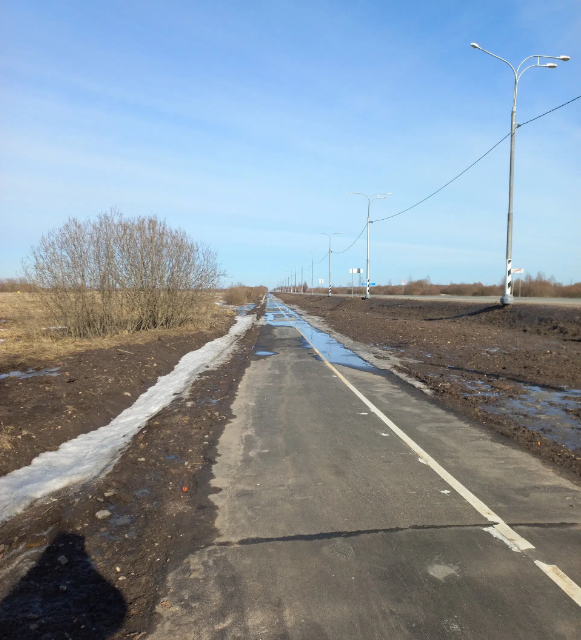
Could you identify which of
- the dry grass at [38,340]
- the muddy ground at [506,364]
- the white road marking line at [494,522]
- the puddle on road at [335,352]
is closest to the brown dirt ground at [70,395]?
the dry grass at [38,340]

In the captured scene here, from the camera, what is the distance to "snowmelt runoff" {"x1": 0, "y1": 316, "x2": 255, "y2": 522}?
5.07m

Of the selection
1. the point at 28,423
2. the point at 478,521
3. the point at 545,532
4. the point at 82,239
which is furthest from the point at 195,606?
the point at 82,239

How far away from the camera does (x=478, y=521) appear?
14.6 feet

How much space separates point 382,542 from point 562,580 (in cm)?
132

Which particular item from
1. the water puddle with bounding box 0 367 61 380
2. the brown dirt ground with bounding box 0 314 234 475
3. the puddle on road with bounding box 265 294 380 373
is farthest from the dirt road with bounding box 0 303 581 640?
the puddle on road with bounding box 265 294 380 373

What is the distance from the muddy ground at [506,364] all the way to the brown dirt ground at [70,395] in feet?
21.1

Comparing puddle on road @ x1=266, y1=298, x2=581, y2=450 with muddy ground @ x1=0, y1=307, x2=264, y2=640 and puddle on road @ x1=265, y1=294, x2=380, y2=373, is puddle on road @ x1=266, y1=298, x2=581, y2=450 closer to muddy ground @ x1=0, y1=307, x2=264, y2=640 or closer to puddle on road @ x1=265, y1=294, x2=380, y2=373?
puddle on road @ x1=265, y1=294, x2=380, y2=373

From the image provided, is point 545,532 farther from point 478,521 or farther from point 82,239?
point 82,239

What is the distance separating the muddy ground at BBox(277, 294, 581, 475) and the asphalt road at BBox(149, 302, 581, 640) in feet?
3.34

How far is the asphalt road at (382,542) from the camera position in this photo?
312 cm

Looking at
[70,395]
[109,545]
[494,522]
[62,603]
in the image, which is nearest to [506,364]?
[494,522]

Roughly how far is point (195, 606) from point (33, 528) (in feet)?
6.61

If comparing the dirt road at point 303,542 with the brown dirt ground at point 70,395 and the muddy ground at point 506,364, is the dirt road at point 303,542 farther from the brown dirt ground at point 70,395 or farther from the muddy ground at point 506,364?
the brown dirt ground at point 70,395

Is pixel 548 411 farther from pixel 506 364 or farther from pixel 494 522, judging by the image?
pixel 506 364
